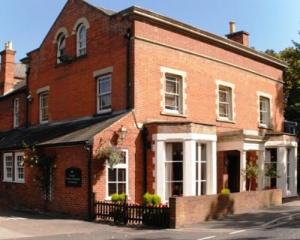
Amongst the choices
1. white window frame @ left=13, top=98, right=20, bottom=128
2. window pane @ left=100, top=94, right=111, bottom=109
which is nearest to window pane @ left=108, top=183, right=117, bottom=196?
window pane @ left=100, top=94, right=111, bottom=109

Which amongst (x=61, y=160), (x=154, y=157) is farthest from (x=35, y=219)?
(x=154, y=157)

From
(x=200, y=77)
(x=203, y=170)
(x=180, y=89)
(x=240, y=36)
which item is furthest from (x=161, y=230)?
(x=240, y=36)

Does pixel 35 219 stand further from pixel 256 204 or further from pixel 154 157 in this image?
pixel 256 204

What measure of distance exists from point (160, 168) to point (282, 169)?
27.2ft

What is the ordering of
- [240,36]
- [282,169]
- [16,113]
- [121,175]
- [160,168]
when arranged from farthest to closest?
[16,113] → [240,36] → [282,169] → [160,168] → [121,175]

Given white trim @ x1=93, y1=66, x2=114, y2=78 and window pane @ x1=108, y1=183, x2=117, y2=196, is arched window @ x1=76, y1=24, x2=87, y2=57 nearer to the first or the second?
white trim @ x1=93, y1=66, x2=114, y2=78

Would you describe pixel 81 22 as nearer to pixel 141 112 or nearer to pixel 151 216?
pixel 141 112

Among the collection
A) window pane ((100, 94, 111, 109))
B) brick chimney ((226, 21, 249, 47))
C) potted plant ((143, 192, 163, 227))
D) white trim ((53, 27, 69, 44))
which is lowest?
potted plant ((143, 192, 163, 227))

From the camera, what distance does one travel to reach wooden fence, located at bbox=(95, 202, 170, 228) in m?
16.8

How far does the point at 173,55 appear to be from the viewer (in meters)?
Answer: 22.8

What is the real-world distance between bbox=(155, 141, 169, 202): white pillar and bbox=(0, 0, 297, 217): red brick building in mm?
41

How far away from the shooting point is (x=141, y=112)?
69.3ft

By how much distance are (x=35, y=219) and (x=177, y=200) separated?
6.11m

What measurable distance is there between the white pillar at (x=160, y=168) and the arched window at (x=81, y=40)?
22.8 feet
